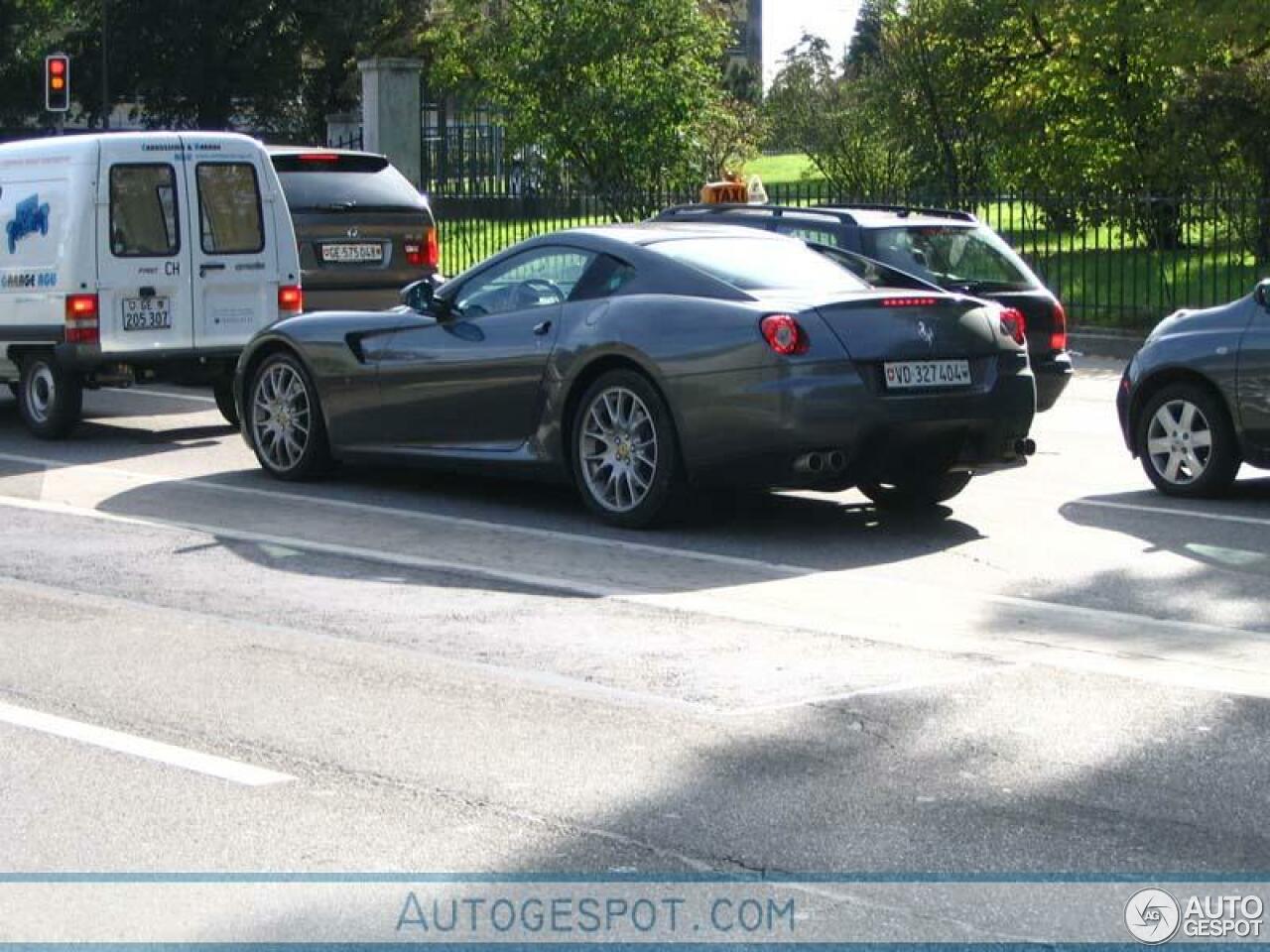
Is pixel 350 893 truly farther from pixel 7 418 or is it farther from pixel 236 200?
pixel 7 418

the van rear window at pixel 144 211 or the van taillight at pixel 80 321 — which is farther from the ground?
the van rear window at pixel 144 211

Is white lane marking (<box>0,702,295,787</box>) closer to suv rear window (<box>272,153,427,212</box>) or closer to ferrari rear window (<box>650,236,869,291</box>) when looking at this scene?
ferrari rear window (<box>650,236,869,291</box>)

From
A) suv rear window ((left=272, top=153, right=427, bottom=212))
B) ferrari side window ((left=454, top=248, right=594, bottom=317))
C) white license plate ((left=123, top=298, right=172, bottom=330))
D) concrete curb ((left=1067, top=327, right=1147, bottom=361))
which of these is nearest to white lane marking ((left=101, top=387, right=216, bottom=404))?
suv rear window ((left=272, top=153, right=427, bottom=212))

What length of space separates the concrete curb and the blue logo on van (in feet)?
35.5


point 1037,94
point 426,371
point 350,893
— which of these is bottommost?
point 350,893

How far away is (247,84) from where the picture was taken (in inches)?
2227

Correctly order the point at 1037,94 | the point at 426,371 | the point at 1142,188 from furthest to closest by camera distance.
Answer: the point at 1037,94 < the point at 1142,188 < the point at 426,371

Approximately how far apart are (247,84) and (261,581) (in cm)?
4866

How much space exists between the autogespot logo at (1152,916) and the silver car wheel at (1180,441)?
23.2ft

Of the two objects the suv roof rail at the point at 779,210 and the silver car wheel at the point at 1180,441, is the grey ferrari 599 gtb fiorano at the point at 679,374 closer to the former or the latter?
the silver car wheel at the point at 1180,441

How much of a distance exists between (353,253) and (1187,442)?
26.8 feet

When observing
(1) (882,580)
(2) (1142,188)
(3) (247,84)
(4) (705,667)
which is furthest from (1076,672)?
(3) (247,84)

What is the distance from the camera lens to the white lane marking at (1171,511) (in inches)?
443

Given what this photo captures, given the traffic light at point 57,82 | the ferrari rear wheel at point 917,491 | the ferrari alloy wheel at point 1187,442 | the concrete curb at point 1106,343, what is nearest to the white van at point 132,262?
the ferrari rear wheel at point 917,491
